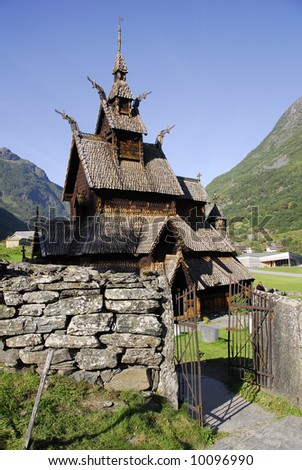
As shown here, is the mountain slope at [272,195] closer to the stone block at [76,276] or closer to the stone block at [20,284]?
the stone block at [76,276]

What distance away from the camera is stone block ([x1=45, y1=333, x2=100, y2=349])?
656 centimetres

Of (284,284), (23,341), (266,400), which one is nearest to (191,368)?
(266,400)

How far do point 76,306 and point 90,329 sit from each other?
539 millimetres

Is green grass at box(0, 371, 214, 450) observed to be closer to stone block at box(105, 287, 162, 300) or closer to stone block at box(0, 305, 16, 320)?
stone block at box(0, 305, 16, 320)

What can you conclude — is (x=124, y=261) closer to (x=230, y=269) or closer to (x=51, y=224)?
(x=51, y=224)

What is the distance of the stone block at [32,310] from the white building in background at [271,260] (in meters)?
77.5

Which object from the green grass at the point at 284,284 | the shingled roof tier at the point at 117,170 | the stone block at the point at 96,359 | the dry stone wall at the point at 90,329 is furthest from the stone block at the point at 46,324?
the green grass at the point at 284,284

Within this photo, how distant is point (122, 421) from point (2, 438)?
199 centimetres

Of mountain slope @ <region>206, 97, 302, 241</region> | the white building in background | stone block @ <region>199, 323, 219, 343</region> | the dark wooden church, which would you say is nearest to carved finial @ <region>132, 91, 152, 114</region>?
the dark wooden church

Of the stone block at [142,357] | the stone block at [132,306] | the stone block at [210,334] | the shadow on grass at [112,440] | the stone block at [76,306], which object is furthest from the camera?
the stone block at [210,334]

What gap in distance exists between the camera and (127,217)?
21812mm

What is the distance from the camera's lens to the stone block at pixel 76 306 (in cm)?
666

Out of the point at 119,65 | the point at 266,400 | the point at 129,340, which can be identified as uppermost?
the point at 119,65

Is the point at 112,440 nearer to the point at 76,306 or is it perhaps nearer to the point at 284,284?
the point at 76,306
